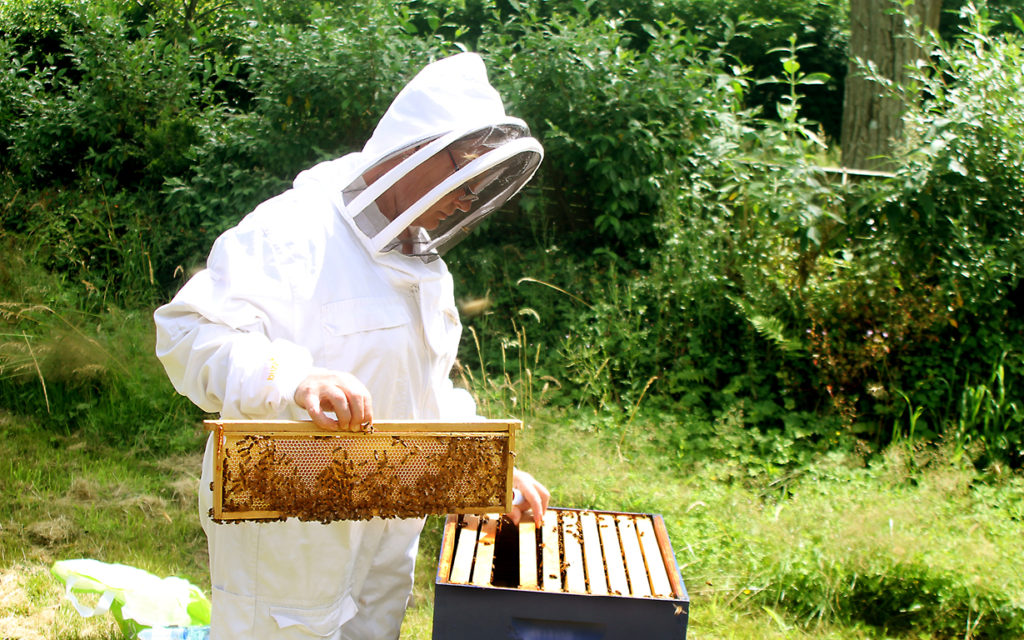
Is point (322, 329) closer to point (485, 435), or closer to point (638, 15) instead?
point (485, 435)

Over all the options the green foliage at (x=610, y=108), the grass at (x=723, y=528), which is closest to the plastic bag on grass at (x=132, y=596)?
the grass at (x=723, y=528)

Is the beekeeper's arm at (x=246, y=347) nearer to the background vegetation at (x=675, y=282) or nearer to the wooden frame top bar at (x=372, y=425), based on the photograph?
the wooden frame top bar at (x=372, y=425)

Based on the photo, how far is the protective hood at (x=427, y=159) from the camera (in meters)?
1.92

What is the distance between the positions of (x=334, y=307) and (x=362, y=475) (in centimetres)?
39

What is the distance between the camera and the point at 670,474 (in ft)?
13.6

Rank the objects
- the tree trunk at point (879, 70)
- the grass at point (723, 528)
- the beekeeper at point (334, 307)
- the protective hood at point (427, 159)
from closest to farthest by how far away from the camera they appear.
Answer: the beekeeper at point (334, 307) → the protective hood at point (427, 159) → the grass at point (723, 528) → the tree trunk at point (879, 70)

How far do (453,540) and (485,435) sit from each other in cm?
48

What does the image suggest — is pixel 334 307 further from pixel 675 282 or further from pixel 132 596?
pixel 675 282

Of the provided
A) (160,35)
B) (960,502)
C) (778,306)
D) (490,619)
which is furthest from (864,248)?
(160,35)

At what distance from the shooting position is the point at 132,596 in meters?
2.79

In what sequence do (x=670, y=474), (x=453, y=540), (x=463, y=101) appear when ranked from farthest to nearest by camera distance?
1. (x=670, y=474)
2. (x=453, y=540)
3. (x=463, y=101)

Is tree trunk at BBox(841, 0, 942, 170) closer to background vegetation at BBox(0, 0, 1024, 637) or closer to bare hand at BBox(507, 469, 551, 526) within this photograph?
background vegetation at BBox(0, 0, 1024, 637)

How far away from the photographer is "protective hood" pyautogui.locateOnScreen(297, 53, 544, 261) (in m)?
1.92

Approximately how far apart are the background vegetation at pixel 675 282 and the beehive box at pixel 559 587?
129 centimetres
